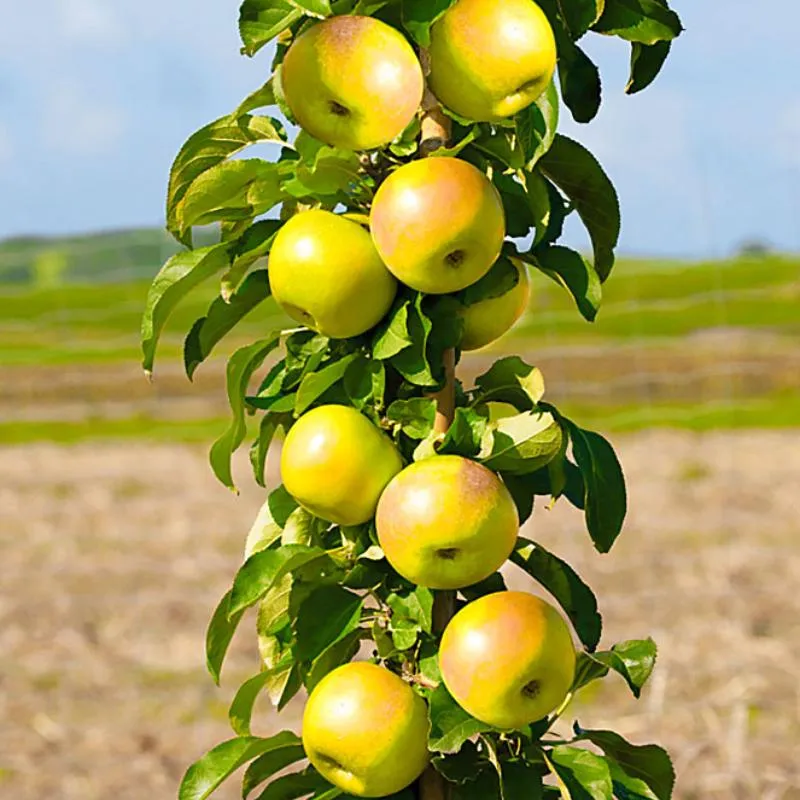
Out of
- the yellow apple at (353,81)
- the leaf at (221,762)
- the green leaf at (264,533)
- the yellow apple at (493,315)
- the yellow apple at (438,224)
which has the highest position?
the yellow apple at (353,81)

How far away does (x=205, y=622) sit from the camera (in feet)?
15.5

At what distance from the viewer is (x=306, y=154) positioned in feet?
3.25

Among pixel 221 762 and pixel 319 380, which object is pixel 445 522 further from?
pixel 221 762

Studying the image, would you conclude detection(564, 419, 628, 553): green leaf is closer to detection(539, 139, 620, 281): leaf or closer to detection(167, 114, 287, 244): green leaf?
detection(539, 139, 620, 281): leaf

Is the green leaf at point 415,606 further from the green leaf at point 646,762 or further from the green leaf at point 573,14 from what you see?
the green leaf at point 573,14

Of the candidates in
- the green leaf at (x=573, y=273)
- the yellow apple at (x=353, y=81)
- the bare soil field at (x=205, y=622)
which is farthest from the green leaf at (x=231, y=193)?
the bare soil field at (x=205, y=622)

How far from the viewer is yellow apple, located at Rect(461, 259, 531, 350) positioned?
40.4 inches

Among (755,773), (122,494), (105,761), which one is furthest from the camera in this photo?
(122,494)

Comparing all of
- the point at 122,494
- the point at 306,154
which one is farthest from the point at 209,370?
the point at 306,154

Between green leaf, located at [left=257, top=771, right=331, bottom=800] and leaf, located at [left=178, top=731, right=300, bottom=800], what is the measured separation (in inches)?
1.6

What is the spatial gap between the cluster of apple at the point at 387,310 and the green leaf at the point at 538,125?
0.02 m

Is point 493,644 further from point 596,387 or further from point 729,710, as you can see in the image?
point 596,387

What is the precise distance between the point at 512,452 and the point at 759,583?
4.40 m

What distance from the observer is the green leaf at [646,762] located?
44.3 inches
